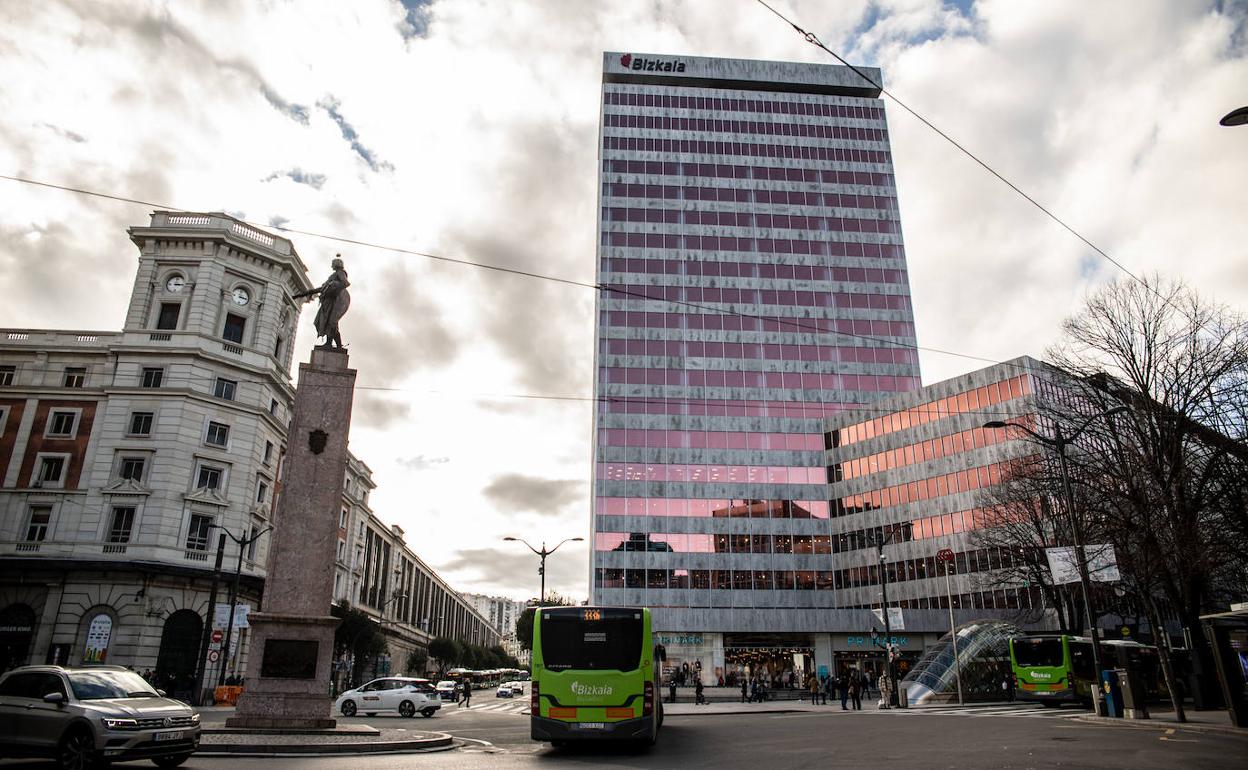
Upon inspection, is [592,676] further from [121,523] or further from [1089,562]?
[121,523]

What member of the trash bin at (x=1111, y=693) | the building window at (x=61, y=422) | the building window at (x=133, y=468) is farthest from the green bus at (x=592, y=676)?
the building window at (x=61, y=422)

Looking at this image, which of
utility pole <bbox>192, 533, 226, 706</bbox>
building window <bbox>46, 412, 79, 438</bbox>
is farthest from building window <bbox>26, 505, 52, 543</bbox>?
utility pole <bbox>192, 533, 226, 706</bbox>

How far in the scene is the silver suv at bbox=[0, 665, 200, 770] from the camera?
1066 cm

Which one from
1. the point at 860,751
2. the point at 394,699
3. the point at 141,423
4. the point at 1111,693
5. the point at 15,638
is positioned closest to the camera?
the point at 860,751

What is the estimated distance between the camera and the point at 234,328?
48.0 metres

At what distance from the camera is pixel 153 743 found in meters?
10.8

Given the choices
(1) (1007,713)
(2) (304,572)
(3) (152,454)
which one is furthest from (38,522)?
(1) (1007,713)

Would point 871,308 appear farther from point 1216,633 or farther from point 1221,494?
point 1216,633

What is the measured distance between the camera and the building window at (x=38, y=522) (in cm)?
4178

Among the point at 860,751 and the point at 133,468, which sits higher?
the point at 133,468

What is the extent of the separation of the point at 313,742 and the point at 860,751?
10.4 meters

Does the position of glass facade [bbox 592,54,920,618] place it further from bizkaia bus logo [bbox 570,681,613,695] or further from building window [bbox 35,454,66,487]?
bizkaia bus logo [bbox 570,681,613,695]

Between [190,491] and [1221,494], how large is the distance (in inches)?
1902

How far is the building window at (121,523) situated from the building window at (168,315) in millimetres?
11395
